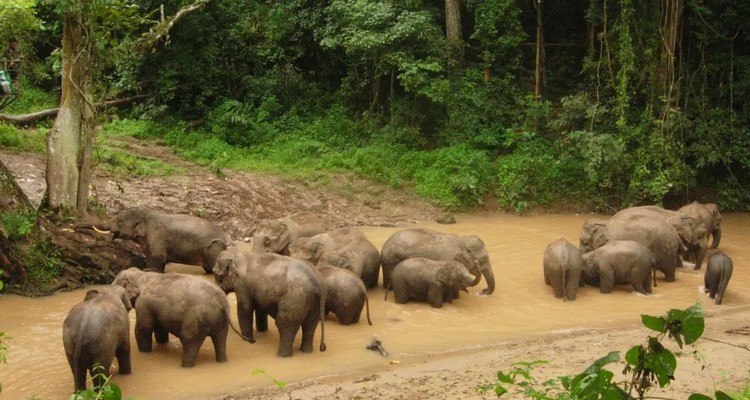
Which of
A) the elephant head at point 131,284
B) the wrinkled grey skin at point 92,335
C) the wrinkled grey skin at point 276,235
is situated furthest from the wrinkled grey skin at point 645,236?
the wrinkled grey skin at point 92,335

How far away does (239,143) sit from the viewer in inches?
758

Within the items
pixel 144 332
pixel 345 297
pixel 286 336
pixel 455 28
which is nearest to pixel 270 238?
pixel 345 297

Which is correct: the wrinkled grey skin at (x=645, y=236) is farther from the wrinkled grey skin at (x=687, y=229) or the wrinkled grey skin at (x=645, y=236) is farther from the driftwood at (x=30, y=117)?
the driftwood at (x=30, y=117)

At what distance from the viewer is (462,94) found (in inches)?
760

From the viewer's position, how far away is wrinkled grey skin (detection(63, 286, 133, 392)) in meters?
6.94

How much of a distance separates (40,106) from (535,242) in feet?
46.2

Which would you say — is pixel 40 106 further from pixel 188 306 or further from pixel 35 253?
pixel 188 306

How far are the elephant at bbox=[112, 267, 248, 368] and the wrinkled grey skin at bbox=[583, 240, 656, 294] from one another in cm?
Answer: 544

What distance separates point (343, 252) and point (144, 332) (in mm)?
3159

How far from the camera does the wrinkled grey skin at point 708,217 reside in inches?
520

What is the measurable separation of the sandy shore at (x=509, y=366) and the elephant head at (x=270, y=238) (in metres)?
3.55

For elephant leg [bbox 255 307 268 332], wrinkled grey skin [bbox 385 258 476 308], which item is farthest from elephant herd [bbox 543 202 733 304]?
elephant leg [bbox 255 307 268 332]

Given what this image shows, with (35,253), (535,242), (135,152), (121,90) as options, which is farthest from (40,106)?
(535,242)

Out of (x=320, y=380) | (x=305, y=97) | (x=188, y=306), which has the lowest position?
(x=320, y=380)
